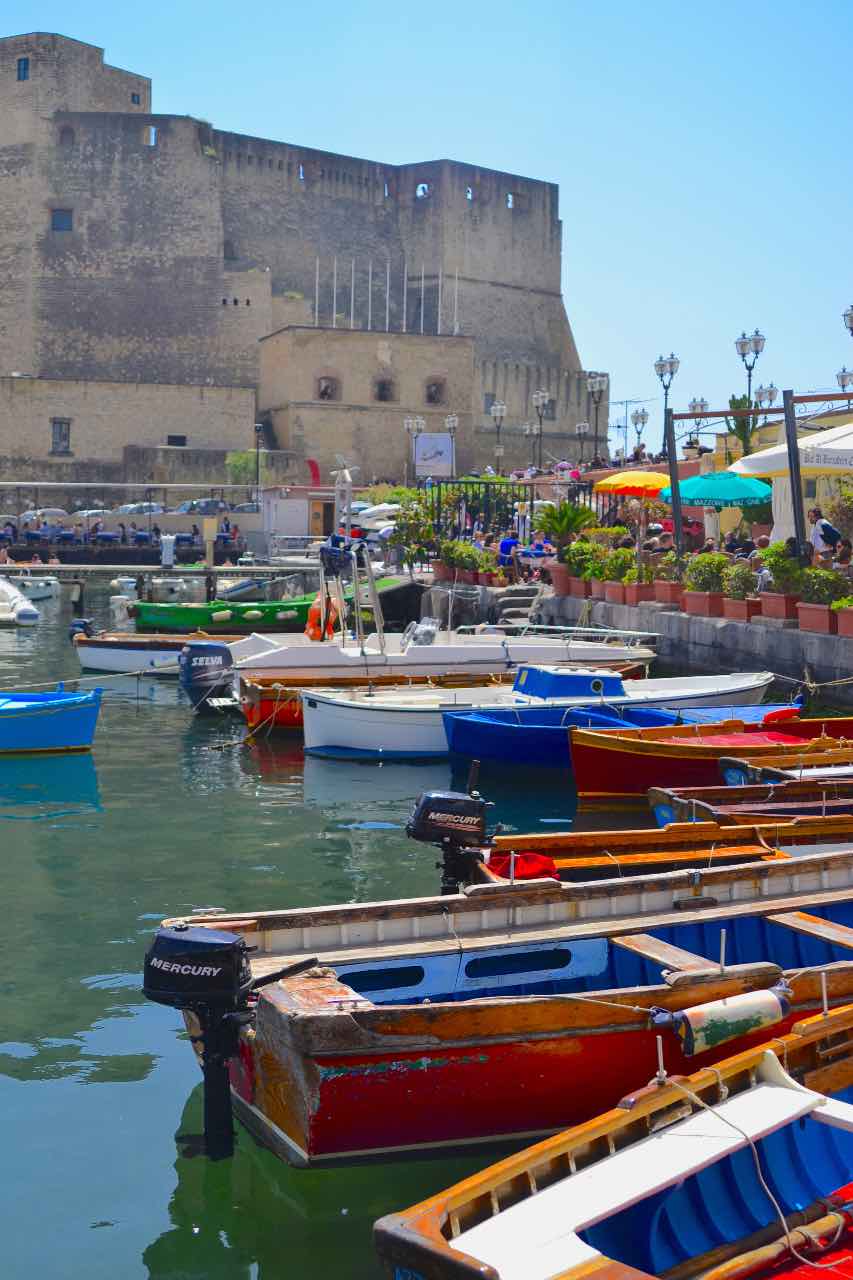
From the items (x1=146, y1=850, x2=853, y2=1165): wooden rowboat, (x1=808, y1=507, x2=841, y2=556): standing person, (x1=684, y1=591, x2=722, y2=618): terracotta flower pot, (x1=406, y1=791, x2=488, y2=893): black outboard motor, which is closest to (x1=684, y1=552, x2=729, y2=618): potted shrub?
(x1=684, y1=591, x2=722, y2=618): terracotta flower pot

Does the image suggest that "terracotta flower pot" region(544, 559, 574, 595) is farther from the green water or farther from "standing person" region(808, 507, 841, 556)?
the green water

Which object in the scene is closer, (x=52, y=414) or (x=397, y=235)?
(x=52, y=414)

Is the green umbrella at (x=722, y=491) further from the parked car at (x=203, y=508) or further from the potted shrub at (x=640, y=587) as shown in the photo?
the parked car at (x=203, y=508)

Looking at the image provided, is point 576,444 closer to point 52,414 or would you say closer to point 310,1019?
point 52,414

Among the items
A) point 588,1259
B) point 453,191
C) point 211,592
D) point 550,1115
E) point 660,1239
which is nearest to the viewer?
point 588,1259

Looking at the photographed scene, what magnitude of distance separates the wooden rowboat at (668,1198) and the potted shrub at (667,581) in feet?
41.6

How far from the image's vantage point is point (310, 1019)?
4.50 metres

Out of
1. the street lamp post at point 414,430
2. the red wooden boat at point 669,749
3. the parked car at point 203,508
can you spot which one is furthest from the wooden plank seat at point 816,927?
the parked car at point 203,508

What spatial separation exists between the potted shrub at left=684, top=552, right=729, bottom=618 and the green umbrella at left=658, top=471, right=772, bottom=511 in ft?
4.55

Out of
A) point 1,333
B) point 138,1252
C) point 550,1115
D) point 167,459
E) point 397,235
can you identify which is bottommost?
point 138,1252

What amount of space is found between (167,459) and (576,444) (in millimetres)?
14631

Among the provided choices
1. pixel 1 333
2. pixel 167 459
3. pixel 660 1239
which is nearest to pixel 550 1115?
pixel 660 1239

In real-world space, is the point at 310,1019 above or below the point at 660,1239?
above

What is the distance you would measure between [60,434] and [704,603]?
105 feet
